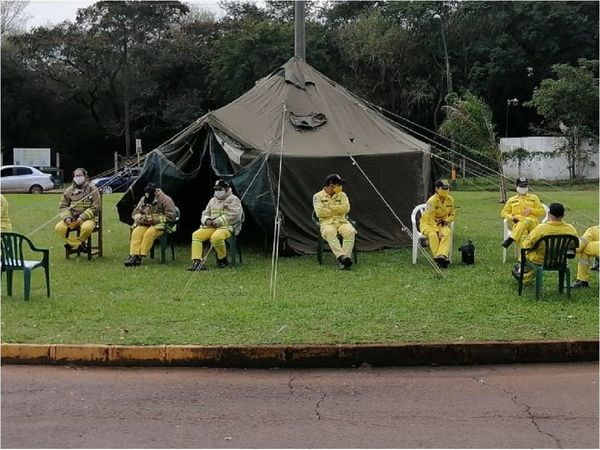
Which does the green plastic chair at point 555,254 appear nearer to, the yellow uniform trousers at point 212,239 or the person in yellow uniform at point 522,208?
the person in yellow uniform at point 522,208

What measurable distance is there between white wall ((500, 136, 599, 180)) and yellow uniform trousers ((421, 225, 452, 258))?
2551cm

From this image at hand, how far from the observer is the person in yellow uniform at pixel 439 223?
11273mm

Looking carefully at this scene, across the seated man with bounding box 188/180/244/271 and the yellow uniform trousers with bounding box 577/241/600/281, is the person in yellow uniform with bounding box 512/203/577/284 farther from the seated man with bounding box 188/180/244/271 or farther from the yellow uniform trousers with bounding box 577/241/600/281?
the seated man with bounding box 188/180/244/271

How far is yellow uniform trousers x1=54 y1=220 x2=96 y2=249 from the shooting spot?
40.1 feet

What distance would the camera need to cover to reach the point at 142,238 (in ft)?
38.7

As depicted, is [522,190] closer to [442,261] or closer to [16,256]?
[442,261]

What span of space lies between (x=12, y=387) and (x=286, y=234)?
23.0ft

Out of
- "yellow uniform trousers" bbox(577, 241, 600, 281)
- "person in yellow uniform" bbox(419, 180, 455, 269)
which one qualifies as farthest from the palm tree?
"yellow uniform trousers" bbox(577, 241, 600, 281)

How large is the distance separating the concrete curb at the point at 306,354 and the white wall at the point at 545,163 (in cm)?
3007

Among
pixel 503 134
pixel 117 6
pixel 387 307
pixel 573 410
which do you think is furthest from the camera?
pixel 503 134

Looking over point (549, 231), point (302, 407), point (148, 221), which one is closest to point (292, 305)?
point (302, 407)

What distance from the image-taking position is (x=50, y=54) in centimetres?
4238

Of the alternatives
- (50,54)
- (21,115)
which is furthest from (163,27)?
(21,115)

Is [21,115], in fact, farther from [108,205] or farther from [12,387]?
[12,387]
